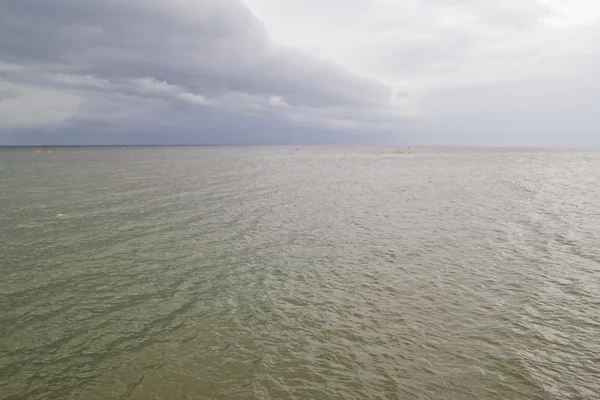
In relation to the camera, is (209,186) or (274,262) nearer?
(274,262)

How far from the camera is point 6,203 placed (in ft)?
134

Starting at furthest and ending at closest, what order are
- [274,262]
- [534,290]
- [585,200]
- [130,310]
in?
[585,200] < [274,262] < [534,290] < [130,310]

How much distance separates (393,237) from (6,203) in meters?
45.3

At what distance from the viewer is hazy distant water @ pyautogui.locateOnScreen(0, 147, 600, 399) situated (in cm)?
1129

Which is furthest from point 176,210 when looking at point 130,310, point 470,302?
point 470,302

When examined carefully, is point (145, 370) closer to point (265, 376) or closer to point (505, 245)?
point (265, 376)

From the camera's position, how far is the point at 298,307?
645 inches

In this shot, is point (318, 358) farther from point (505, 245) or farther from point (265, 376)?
point (505, 245)

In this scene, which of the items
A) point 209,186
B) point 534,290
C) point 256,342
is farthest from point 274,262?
point 209,186

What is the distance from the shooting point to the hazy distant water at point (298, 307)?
37.0 feet

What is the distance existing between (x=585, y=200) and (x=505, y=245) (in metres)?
30.6

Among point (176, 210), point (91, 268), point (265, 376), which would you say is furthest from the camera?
point (176, 210)

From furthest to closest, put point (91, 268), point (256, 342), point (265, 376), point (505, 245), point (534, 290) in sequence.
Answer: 1. point (505, 245)
2. point (91, 268)
3. point (534, 290)
4. point (256, 342)
5. point (265, 376)

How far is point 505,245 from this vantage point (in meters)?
25.9
